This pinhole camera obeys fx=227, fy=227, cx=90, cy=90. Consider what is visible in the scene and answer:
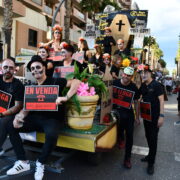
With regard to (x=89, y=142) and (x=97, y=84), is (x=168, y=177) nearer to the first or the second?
(x=89, y=142)

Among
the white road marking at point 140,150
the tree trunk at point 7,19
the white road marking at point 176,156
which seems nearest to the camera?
the white road marking at point 176,156

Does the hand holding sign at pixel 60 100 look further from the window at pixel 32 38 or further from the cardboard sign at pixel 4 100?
the window at pixel 32 38

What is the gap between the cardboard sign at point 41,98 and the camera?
316 cm

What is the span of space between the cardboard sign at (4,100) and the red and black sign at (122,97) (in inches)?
69.0

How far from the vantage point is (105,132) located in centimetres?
344

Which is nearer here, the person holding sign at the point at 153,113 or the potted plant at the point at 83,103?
the potted plant at the point at 83,103

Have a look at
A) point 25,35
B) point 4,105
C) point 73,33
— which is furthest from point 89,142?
point 73,33

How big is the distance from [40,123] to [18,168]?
663 mm

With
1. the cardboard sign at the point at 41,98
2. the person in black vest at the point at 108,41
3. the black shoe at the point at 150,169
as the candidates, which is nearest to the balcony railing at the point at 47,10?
the person in black vest at the point at 108,41

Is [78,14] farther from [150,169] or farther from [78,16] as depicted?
[150,169]

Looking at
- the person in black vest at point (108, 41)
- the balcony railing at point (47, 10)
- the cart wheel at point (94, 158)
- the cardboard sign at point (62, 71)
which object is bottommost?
the cart wheel at point (94, 158)

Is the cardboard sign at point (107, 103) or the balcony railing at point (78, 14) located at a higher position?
the balcony railing at point (78, 14)

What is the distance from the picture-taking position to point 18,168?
3076 millimetres

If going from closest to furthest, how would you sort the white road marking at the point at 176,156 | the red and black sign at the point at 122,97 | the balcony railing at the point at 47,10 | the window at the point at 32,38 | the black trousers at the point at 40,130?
the black trousers at the point at 40,130
the red and black sign at the point at 122,97
the white road marking at the point at 176,156
the window at the point at 32,38
the balcony railing at the point at 47,10
